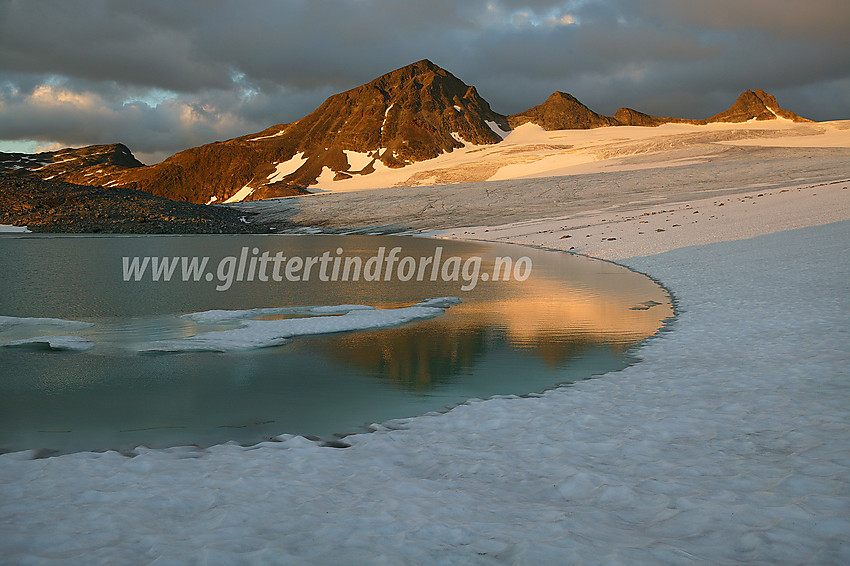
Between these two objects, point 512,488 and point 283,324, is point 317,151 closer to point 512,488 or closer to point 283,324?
point 283,324

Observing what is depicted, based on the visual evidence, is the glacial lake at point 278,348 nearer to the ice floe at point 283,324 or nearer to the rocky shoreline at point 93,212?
the ice floe at point 283,324

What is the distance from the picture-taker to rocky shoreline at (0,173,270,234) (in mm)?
63000

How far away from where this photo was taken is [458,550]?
3.98m

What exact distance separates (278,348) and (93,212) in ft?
214

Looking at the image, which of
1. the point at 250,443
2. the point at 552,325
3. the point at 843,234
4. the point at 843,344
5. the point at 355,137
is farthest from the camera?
the point at 355,137

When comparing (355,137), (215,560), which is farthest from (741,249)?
(355,137)

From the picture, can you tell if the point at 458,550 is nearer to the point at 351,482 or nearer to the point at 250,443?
the point at 351,482

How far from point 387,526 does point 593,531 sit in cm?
154

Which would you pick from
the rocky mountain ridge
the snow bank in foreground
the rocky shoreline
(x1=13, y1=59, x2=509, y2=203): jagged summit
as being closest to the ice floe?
the snow bank in foreground

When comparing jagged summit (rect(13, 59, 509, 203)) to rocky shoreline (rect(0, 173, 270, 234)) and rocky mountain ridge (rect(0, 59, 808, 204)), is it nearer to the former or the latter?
rocky mountain ridge (rect(0, 59, 808, 204))

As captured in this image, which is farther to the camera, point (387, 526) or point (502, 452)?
point (502, 452)

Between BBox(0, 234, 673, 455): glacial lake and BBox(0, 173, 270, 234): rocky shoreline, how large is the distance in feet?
148

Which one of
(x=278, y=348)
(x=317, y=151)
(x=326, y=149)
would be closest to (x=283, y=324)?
(x=278, y=348)

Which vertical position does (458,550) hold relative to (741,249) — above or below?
below
